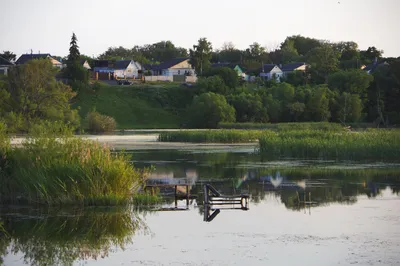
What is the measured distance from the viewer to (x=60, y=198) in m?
28.1

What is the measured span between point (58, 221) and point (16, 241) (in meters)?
2.86

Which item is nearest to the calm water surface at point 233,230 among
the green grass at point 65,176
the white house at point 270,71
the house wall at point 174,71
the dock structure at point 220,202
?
the dock structure at point 220,202

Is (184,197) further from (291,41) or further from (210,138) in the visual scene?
(291,41)

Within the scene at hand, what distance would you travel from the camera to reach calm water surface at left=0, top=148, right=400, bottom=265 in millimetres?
20969

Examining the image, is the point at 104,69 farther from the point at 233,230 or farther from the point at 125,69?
the point at 233,230

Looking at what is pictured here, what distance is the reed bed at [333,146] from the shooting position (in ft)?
162

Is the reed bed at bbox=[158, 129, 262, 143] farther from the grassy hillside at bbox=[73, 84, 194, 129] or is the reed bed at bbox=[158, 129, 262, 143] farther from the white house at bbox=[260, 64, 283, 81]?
the white house at bbox=[260, 64, 283, 81]

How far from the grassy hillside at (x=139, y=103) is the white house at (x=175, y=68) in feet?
94.3

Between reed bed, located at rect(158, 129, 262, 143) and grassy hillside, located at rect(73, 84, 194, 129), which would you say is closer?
reed bed, located at rect(158, 129, 262, 143)

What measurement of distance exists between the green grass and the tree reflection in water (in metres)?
0.91

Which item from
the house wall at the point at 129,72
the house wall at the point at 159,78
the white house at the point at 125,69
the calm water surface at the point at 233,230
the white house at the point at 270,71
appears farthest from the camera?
the white house at the point at 270,71

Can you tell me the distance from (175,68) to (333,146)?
11120 centimetres

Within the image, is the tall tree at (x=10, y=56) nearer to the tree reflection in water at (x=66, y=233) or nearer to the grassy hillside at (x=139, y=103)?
the grassy hillside at (x=139, y=103)

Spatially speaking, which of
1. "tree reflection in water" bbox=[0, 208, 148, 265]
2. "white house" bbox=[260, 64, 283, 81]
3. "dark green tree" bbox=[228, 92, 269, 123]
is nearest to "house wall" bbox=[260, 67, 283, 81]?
"white house" bbox=[260, 64, 283, 81]
